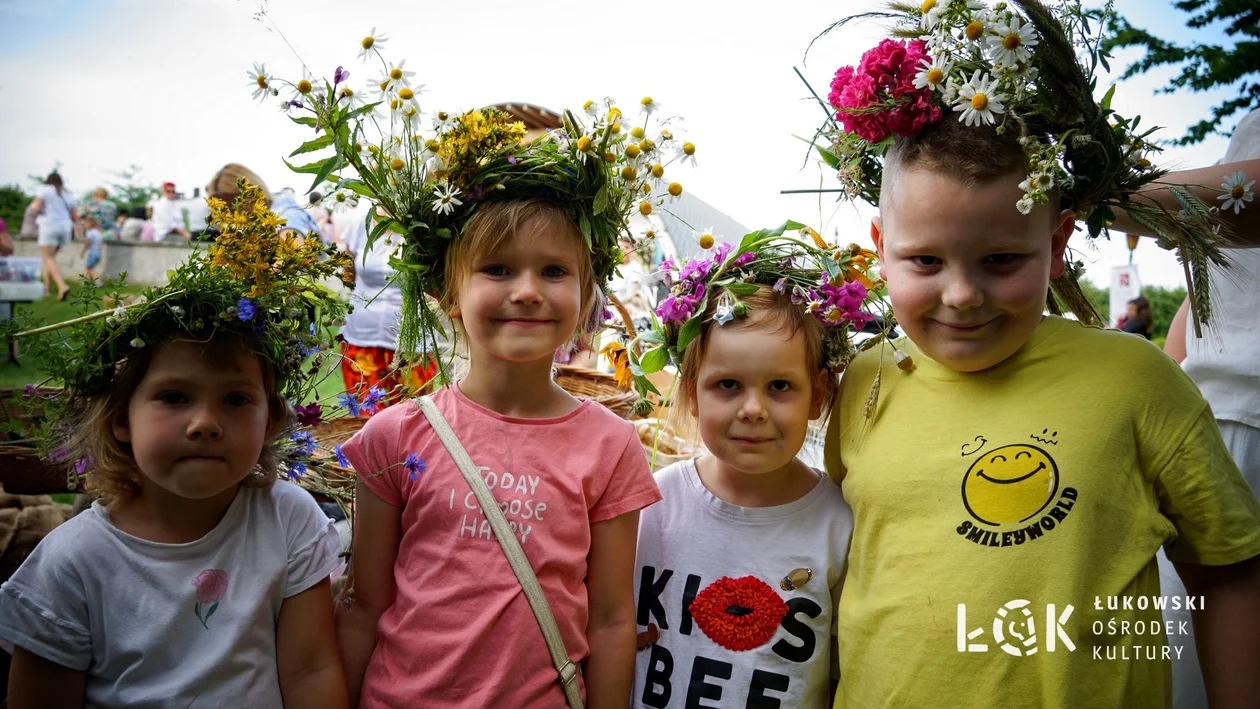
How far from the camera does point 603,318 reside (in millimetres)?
2467

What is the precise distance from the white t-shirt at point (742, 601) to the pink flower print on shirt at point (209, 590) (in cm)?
107

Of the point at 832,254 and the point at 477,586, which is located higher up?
the point at 832,254

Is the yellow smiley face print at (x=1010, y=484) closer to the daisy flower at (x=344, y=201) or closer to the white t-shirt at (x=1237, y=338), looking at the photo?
the white t-shirt at (x=1237, y=338)

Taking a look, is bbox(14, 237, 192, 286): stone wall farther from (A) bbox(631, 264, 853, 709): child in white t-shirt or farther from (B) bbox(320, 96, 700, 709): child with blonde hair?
(A) bbox(631, 264, 853, 709): child in white t-shirt

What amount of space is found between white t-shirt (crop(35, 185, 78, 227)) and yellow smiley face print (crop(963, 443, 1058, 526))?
14057 millimetres

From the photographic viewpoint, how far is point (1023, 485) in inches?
67.3

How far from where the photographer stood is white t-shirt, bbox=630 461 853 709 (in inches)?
80.0

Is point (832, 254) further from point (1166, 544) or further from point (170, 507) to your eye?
point (170, 507)

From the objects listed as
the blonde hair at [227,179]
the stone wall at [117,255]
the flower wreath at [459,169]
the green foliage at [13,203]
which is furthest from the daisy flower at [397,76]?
the green foliage at [13,203]

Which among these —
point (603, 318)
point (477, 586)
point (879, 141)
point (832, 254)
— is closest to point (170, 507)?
point (477, 586)

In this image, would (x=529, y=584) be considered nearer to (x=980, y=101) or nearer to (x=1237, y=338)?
(x=980, y=101)

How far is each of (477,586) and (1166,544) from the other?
1.62 metres

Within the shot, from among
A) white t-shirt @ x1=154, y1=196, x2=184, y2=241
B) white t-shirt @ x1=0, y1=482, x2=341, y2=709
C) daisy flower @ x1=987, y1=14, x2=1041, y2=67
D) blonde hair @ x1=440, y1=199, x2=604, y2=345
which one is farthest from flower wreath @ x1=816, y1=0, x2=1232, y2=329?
white t-shirt @ x1=154, y1=196, x2=184, y2=241

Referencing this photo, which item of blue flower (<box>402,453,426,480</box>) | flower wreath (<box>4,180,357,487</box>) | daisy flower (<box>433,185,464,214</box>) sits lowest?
blue flower (<box>402,453,426,480</box>)
